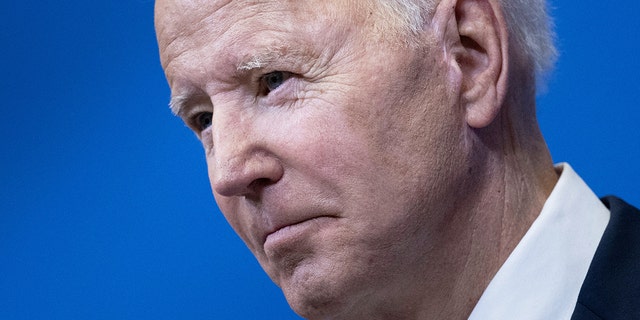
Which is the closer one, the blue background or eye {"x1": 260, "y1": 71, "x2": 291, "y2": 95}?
eye {"x1": 260, "y1": 71, "x2": 291, "y2": 95}

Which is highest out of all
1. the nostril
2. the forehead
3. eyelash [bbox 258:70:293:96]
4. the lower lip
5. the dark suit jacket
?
the forehead

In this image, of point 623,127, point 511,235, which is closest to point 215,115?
point 511,235

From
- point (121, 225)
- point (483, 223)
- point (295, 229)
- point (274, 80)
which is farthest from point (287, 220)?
point (121, 225)

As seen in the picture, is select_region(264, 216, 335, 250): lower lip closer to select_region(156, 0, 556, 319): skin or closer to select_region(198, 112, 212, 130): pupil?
select_region(156, 0, 556, 319): skin

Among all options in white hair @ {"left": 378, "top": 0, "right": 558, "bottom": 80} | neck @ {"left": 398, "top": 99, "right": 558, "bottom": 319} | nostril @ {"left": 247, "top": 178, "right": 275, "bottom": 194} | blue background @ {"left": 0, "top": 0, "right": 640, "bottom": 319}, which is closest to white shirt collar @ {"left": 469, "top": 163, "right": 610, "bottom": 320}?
neck @ {"left": 398, "top": 99, "right": 558, "bottom": 319}

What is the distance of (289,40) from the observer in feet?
5.15

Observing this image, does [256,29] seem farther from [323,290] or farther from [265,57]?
[323,290]

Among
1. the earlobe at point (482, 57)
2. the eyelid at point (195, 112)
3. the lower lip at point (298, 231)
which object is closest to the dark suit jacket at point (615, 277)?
the earlobe at point (482, 57)

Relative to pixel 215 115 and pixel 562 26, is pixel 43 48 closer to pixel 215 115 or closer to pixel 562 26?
pixel 215 115

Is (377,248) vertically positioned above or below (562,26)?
below

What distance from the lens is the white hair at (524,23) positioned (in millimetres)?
1588

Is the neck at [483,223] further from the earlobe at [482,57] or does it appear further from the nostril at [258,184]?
the nostril at [258,184]

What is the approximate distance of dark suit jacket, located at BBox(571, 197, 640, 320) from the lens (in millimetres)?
1579

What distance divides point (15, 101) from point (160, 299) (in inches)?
23.9
